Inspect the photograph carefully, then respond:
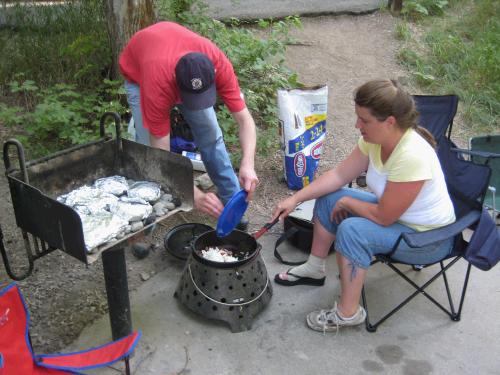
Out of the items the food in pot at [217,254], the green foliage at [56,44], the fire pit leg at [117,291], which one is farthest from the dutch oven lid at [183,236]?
the green foliage at [56,44]

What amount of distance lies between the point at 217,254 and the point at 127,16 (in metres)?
2.30

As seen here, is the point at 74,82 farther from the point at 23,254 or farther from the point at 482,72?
the point at 482,72

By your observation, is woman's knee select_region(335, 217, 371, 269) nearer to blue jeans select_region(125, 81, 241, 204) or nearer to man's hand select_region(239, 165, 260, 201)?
man's hand select_region(239, 165, 260, 201)

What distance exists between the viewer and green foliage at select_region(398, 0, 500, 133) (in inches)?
221

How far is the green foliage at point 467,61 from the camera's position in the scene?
18.4 feet

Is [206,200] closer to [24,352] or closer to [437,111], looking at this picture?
[24,352]

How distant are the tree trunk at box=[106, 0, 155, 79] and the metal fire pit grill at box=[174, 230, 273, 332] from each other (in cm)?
218

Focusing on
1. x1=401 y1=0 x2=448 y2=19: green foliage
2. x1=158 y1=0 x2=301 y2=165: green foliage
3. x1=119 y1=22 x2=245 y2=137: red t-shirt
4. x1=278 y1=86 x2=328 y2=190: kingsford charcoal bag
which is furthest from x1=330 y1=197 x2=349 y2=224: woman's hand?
x1=401 y1=0 x2=448 y2=19: green foliage

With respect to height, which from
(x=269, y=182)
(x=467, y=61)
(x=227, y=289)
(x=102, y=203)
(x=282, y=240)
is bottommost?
(x=269, y=182)

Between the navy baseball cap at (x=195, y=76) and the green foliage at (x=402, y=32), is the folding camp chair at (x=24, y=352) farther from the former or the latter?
the green foliage at (x=402, y=32)

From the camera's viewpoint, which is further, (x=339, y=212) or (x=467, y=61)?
(x=467, y=61)

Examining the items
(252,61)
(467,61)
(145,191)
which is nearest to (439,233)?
(145,191)

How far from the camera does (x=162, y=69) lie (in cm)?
264

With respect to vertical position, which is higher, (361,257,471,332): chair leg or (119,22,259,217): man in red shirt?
(119,22,259,217): man in red shirt
